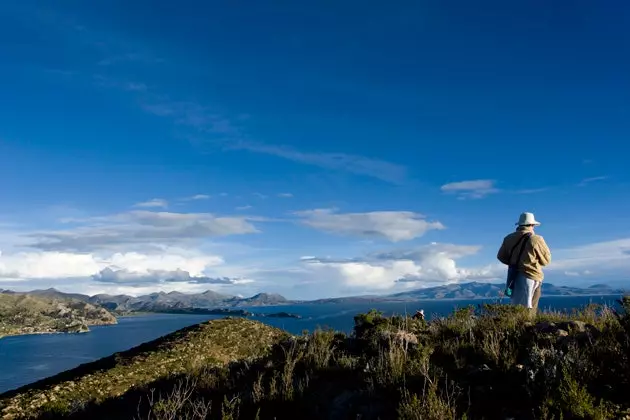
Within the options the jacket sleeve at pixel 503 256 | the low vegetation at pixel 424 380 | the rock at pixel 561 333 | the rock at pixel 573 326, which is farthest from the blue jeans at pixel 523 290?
the rock at pixel 561 333

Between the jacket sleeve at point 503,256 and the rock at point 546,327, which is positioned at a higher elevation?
the jacket sleeve at point 503,256

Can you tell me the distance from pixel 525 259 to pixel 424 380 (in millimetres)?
6397

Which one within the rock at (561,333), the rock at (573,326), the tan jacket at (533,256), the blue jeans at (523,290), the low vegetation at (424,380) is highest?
the tan jacket at (533,256)

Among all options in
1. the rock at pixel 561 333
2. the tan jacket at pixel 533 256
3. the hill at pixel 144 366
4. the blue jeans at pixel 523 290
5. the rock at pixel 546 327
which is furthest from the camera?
the hill at pixel 144 366

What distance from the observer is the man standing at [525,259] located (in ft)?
39.8

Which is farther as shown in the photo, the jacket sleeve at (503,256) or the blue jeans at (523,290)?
the jacket sleeve at (503,256)

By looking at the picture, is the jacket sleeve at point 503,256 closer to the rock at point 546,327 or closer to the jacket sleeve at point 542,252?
the jacket sleeve at point 542,252

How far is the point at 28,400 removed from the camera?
14.8m

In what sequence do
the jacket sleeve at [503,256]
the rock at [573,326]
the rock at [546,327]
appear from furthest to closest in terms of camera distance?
the jacket sleeve at [503,256] < the rock at [546,327] < the rock at [573,326]

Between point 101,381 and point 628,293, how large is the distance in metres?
16.5

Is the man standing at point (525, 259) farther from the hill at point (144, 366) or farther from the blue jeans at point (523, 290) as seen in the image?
the hill at point (144, 366)

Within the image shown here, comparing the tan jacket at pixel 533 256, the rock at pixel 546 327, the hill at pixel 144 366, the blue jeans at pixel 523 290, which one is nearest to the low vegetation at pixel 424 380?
the rock at pixel 546 327

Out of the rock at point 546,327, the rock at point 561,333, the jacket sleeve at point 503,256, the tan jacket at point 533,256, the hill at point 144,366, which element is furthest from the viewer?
the hill at point 144,366

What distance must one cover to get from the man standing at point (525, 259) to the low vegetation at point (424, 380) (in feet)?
3.04
